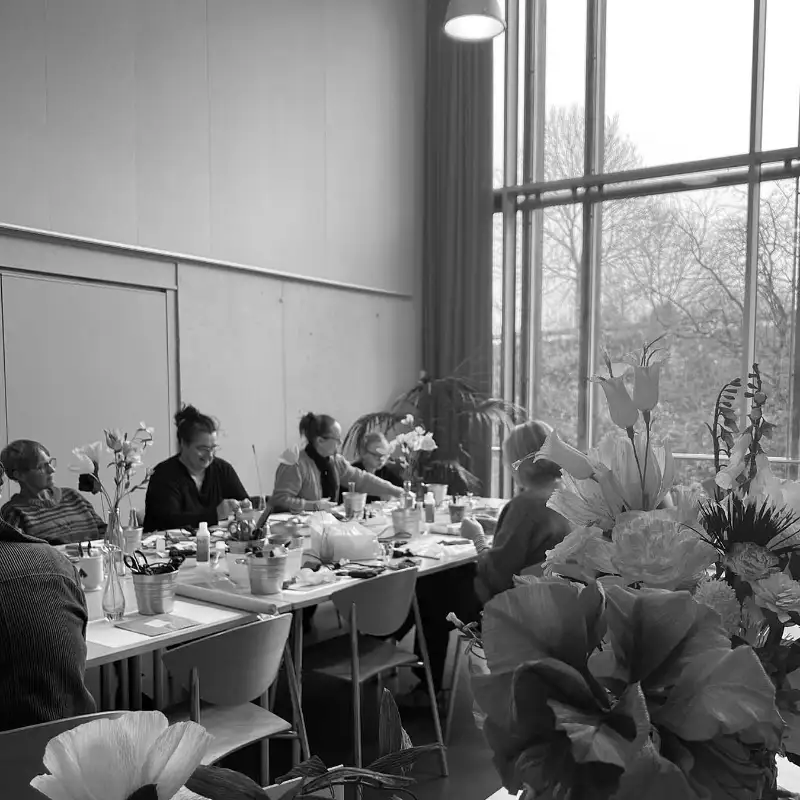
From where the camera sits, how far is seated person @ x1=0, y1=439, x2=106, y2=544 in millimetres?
3678

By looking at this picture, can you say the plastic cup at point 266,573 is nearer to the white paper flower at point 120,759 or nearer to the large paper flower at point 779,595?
the large paper flower at point 779,595

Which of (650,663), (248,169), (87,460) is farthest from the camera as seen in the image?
(248,169)

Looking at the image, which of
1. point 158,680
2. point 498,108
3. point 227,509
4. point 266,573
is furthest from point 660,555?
point 498,108

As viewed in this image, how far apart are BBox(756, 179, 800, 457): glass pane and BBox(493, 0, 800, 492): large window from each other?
0.04 ft

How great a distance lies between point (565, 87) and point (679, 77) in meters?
0.99

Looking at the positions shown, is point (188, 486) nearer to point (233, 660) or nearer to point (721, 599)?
point (233, 660)

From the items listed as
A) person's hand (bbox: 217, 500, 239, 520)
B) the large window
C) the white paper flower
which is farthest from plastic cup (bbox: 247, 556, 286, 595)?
the large window

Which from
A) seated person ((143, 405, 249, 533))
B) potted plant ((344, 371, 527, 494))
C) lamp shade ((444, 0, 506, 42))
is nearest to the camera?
seated person ((143, 405, 249, 533))

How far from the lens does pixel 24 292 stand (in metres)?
4.83

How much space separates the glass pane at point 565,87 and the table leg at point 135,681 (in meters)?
5.90

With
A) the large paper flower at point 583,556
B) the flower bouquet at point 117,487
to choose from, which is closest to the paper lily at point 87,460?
the flower bouquet at point 117,487

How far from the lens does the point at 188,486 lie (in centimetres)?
441

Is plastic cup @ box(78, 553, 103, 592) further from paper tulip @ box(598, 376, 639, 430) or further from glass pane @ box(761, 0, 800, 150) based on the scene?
glass pane @ box(761, 0, 800, 150)

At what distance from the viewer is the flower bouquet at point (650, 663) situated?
0.44 metres
